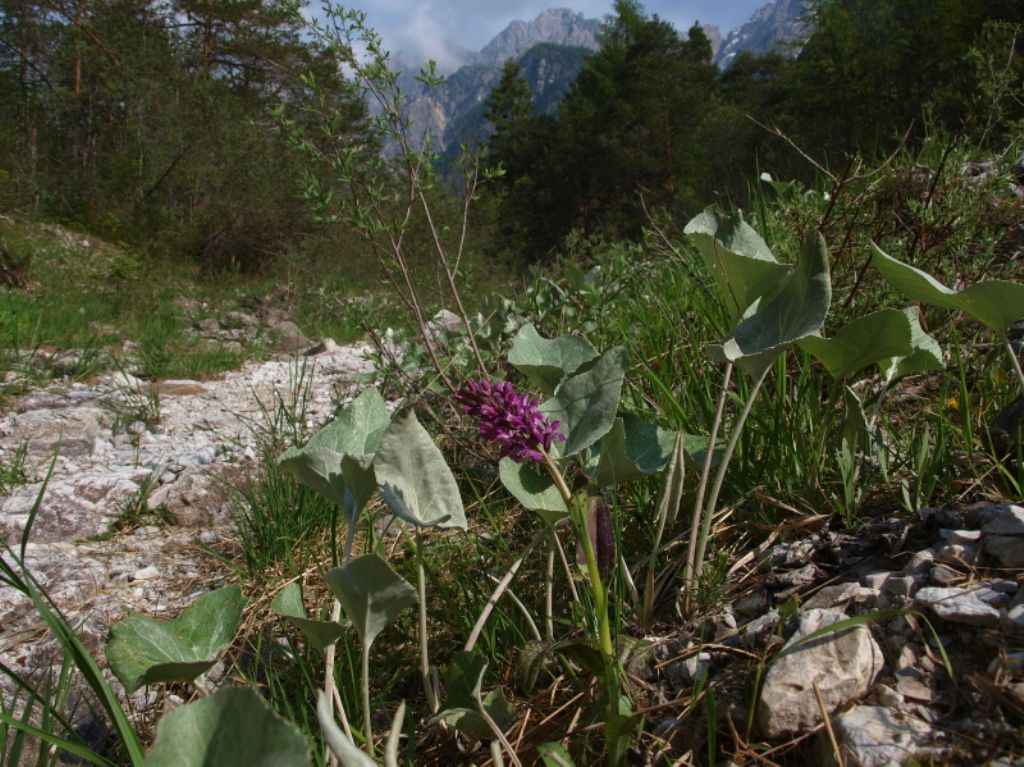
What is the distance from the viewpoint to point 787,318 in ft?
3.07

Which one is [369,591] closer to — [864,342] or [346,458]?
[346,458]

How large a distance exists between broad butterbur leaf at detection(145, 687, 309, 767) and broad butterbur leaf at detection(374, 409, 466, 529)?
26 centimetres

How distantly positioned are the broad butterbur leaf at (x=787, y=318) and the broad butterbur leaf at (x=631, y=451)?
0.59 ft

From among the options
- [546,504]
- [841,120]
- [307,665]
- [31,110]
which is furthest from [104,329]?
[841,120]

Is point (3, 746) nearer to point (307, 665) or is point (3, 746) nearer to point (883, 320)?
point (307, 665)

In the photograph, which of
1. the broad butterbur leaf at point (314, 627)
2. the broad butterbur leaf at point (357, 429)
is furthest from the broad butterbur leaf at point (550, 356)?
the broad butterbur leaf at point (314, 627)

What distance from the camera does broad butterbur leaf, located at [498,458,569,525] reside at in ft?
3.09

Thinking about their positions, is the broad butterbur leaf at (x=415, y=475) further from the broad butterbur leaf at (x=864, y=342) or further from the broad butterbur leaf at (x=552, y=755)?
the broad butterbur leaf at (x=864, y=342)

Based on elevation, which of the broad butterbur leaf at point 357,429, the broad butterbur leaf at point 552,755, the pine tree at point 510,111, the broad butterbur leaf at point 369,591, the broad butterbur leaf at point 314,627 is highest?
the pine tree at point 510,111

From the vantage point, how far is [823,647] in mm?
835

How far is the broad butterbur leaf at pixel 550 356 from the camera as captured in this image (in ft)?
3.77

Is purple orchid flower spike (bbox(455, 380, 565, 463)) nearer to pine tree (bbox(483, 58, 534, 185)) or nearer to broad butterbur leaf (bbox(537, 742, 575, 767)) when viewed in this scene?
broad butterbur leaf (bbox(537, 742, 575, 767))

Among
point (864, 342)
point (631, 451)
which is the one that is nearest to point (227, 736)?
point (631, 451)

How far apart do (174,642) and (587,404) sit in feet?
2.05
